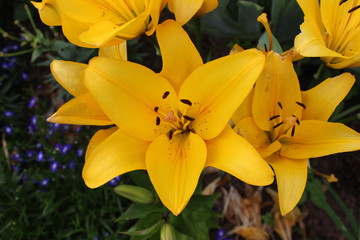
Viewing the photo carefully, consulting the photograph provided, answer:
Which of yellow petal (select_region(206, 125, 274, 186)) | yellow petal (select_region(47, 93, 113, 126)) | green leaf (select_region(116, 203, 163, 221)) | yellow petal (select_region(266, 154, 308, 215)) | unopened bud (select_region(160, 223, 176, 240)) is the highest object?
yellow petal (select_region(47, 93, 113, 126))

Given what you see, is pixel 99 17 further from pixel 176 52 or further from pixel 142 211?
pixel 142 211

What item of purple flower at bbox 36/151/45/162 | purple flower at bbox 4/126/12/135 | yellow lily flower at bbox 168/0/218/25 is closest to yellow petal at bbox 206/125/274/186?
yellow lily flower at bbox 168/0/218/25

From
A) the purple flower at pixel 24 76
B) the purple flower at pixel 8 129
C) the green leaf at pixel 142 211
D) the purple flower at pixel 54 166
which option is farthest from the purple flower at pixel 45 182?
the green leaf at pixel 142 211

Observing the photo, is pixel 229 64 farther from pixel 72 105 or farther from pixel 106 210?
pixel 106 210

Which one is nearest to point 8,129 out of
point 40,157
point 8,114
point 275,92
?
point 8,114

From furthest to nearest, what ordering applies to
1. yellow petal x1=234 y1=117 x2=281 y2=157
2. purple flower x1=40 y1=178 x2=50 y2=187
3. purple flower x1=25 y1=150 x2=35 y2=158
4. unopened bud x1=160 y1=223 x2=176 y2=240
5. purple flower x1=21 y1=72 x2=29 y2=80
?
purple flower x1=21 y1=72 x2=29 y2=80 → purple flower x1=25 y1=150 x2=35 y2=158 → purple flower x1=40 y1=178 x2=50 y2=187 → unopened bud x1=160 y1=223 x2=176 y2=240 → yellow petal x1=234 y1=117 x2=281 y2=157

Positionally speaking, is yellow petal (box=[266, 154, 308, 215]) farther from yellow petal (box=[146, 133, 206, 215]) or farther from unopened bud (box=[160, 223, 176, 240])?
unopened bud (box=[160, 223, 176, 240])

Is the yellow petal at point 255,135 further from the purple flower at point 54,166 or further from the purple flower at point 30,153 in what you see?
the purple flower at point 30,153
